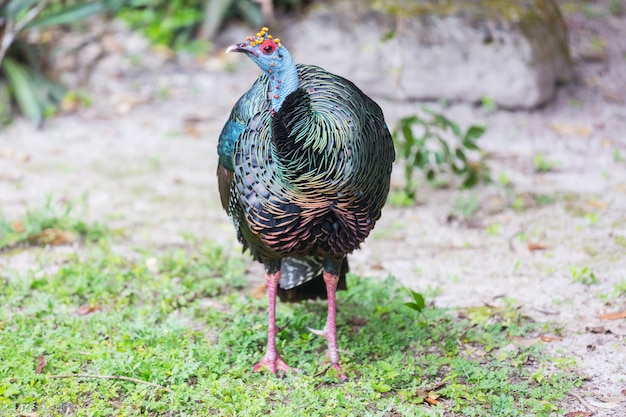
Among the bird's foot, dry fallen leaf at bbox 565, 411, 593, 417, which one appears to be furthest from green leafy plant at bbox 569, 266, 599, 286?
the bird's foot

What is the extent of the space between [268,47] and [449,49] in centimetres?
474

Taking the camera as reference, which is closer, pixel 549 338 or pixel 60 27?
pixel 549 338

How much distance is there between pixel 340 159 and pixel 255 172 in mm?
419

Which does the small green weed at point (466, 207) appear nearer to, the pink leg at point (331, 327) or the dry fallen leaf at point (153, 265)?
the pink leg at point (331, 327)

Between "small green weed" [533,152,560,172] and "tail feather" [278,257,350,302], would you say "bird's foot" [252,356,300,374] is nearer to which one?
"tail feather" [278,257,350,302]

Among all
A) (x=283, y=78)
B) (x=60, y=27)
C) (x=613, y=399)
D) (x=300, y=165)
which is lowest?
(x=613, y=399)

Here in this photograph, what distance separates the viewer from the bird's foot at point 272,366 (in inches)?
156

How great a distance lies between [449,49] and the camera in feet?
25.7

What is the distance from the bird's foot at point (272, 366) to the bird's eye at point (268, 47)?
5.04ft

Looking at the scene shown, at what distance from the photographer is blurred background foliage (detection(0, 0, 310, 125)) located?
793cm

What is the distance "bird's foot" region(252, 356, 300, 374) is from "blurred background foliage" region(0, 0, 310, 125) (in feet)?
15.7

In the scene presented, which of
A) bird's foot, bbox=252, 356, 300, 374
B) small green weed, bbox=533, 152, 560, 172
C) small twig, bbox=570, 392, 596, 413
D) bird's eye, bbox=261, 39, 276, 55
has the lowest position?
small green weed, bbox=533, 152, 560, 172

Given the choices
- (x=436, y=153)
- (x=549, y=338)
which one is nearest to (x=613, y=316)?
(x=549, y=338)

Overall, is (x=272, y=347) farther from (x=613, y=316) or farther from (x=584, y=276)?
(x=584, y=276)
